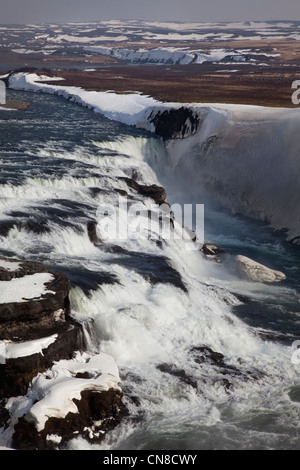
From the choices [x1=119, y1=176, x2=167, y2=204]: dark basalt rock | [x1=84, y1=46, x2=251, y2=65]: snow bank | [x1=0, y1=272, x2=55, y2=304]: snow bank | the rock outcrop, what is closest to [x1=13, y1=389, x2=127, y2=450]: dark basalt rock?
[x1=0, y1=272, x2=55, y2=304]: snow bank

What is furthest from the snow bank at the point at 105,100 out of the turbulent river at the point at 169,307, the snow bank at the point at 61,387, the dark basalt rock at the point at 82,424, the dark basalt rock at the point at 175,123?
the dark basalt rock at the point at 82,424

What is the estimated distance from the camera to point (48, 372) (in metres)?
12.1

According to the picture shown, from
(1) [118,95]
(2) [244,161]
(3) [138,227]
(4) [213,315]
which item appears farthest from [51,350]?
(1) [118,95]

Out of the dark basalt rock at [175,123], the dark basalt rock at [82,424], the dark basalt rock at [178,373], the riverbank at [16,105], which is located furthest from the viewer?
the riverbank at [16,105]

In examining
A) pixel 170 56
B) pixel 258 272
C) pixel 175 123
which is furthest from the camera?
pixel 170 56

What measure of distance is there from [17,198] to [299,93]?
33.6m

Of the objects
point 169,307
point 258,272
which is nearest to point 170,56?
point 258,272

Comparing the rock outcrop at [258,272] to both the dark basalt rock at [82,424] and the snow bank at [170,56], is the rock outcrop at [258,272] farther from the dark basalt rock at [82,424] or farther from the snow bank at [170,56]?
the snow bank at [170,56]

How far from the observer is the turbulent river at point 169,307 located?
40.1ft

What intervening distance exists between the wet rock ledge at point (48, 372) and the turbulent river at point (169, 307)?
15.7 inches

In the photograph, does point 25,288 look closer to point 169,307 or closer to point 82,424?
point 82,424

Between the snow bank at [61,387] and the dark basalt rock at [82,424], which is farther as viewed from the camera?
the snow bank at [61,387]

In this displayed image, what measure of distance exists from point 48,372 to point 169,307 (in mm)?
5136

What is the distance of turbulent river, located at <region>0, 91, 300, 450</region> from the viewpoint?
40.1ft
